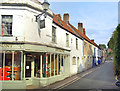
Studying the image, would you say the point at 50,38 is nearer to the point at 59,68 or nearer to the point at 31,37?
the point at 31,37

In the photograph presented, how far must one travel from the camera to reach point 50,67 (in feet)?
44.1

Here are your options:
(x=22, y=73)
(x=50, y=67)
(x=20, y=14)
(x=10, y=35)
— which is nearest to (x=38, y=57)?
(x=50, y=67)

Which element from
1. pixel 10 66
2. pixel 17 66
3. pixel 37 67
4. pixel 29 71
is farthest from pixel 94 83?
pixel 10 66

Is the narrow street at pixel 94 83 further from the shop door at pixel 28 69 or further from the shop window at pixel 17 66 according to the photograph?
the shop window at pixel 17 66

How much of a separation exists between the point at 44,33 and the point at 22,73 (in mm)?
4159

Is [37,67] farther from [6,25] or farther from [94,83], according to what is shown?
[94,83]

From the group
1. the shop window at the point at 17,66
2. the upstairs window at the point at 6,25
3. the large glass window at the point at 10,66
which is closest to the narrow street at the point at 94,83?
the shop window at the point at 17,66

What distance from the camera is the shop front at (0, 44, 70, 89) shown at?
10320 mm

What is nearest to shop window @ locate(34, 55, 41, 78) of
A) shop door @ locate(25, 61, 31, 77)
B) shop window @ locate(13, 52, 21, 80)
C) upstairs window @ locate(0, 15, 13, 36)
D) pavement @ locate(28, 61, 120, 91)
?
shop door @ locate(25, 61, 31, 77)

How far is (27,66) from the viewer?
11.9m

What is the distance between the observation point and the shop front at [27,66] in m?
10.3

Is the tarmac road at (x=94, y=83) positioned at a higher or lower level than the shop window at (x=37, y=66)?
lower

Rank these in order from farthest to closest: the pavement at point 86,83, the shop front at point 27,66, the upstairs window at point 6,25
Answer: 1. the pavement at point 86,83
2. the upstairs window at point 6,25
3. the shop front at point 27,66

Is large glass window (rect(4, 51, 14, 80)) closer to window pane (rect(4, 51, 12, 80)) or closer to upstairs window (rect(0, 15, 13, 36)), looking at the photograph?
window pane (rect(4, 51, 12, 80))
